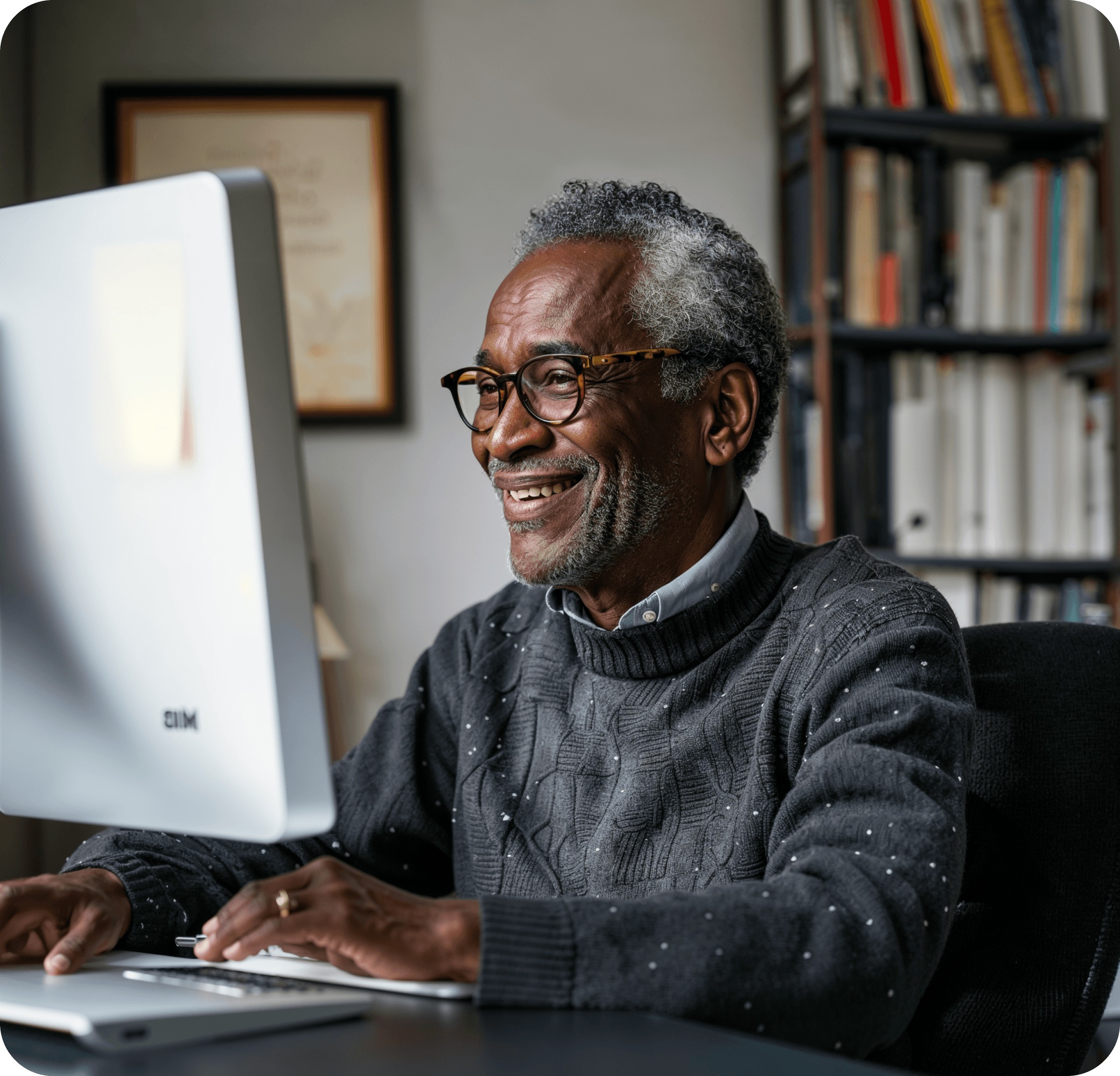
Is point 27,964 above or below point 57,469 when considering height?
below

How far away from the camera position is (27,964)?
0.81 m

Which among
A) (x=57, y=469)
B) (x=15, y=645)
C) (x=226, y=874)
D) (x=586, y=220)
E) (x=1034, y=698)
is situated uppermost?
(x=586, y=220)

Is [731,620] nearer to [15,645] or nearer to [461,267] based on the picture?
[15,645]

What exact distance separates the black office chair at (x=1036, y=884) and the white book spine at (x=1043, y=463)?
1.49 meters

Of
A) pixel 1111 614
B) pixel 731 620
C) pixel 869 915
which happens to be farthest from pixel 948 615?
pixel 1111 614

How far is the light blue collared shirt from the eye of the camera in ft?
3.95

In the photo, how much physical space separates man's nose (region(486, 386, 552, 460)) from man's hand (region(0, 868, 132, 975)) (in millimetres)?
584

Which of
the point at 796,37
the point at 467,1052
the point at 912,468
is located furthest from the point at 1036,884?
the point at 796,37

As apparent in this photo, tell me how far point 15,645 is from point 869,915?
0.56 m

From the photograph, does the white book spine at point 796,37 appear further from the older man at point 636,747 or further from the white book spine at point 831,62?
the older man at point 636,747

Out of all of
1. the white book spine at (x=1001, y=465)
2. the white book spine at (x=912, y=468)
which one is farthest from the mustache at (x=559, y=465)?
the white book spine at (x=1001, y=465)

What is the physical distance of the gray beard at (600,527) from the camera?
125 cm

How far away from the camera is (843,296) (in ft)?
7.93

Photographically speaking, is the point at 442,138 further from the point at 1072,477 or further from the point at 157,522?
the point at 157,522
